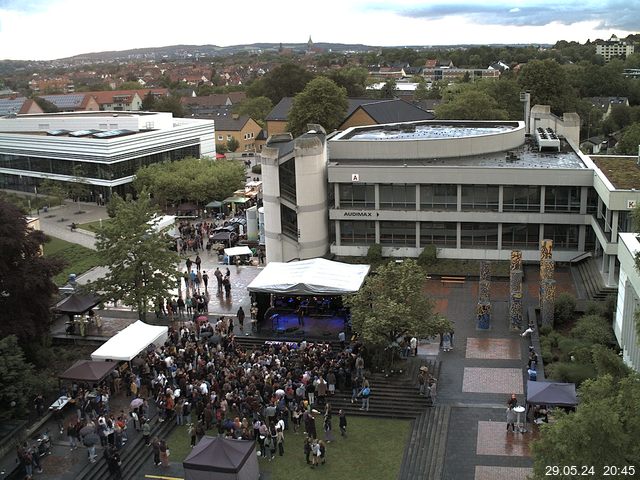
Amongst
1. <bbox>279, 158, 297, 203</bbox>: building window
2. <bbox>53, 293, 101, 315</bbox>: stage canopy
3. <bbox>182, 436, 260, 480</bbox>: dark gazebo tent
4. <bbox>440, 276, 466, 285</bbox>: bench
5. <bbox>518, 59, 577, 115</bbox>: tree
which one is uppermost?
<bbox>518, 59, 577, 115</bbox>: tree

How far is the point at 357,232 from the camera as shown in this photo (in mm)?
44219

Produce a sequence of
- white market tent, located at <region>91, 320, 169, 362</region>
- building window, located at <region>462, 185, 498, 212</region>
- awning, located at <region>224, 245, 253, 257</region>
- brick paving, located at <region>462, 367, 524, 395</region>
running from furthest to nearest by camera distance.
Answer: awning, located at <region>224, 245, 253, 257</region> < building window, located at <region>462, 185, 498, 212</region> < white market tent, located at <region>91, 320, 169, 362</region> < brick paving, located at <region>462, 367, 524, 395</region>

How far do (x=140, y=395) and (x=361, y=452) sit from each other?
30.1ft

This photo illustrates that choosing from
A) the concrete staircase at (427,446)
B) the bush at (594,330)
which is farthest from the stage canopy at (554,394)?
the bush at (594,330)

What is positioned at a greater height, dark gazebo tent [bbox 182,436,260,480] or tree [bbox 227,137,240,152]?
tree [bbox 227,137,240,152]

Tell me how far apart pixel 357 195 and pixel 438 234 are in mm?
5320

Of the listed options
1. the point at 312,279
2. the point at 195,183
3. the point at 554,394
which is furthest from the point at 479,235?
the point at 195,183

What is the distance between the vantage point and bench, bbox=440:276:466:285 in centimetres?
4055

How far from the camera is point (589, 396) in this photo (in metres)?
16.3

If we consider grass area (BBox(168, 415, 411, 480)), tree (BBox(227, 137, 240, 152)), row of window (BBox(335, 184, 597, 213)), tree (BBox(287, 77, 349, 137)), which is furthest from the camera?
tree (BBox(227, 137, 240, 152))

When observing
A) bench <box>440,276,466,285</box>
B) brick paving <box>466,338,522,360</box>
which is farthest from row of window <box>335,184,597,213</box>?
brick paving <box>466,338,522,360</box>

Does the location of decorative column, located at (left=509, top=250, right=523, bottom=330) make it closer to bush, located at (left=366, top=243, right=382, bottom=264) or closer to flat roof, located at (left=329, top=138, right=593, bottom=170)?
bush, located at (left=366, top=243, right=382, bottom=264)

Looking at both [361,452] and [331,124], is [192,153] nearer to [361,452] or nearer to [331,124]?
[331,124]

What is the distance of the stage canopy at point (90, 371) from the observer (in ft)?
88.8
